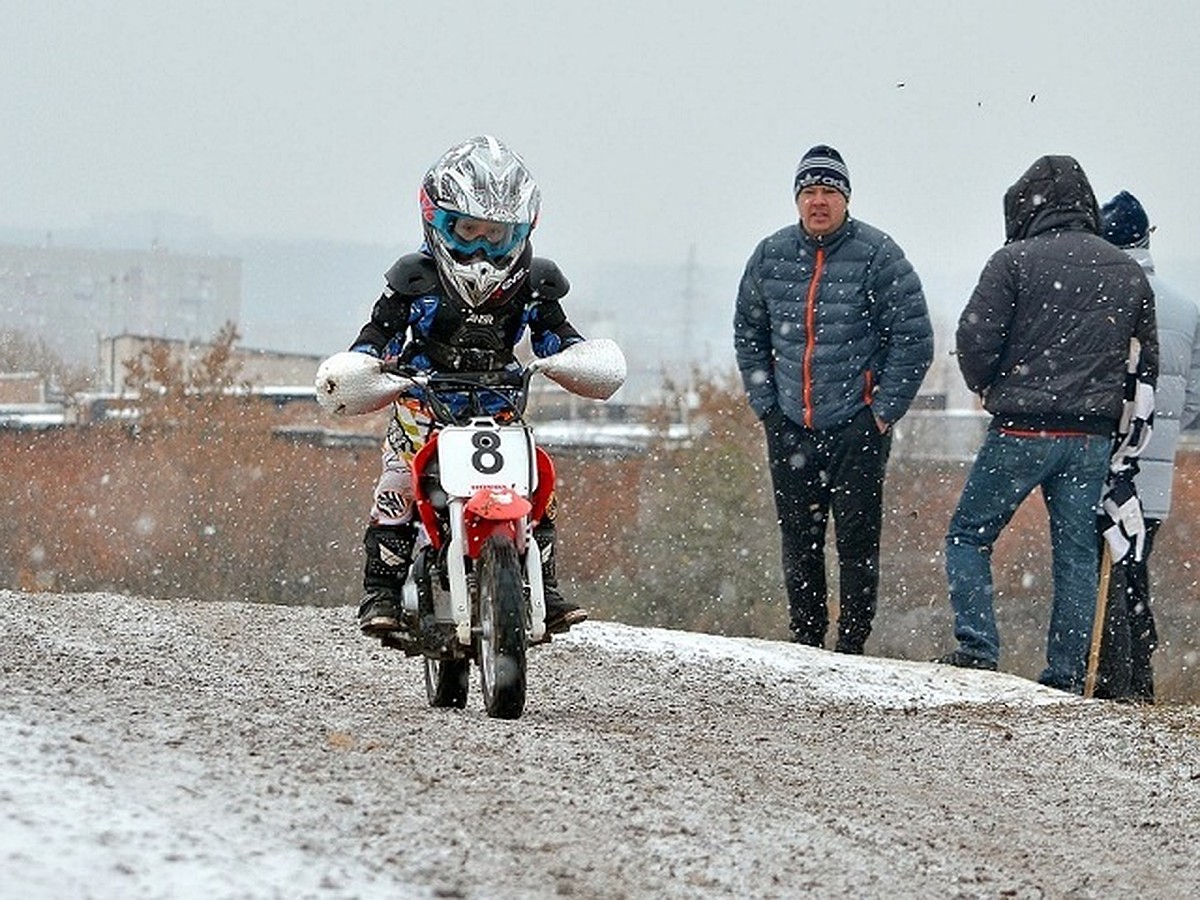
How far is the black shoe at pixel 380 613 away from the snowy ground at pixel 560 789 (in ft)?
0.86

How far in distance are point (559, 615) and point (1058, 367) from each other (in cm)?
379

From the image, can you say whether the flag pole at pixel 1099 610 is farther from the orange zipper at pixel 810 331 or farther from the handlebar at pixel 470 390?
the handlebar at pixel 470 390

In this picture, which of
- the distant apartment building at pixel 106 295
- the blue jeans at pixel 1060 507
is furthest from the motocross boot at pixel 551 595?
the distant apartment building at pixel 106 295

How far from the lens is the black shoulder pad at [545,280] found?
7.27 meters

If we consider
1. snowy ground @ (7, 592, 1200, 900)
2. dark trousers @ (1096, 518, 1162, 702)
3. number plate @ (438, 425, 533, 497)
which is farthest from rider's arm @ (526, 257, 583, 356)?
dark trousers @ (1096, 518, 1162, 702)

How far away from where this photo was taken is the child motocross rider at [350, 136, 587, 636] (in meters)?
6.98

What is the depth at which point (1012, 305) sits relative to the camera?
390 inches

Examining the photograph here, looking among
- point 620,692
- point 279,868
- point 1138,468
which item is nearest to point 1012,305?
point 1138,468

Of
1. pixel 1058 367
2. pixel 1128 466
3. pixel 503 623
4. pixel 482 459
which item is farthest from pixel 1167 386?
pixel 503 623

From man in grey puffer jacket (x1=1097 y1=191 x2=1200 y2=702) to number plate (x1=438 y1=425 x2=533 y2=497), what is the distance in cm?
432

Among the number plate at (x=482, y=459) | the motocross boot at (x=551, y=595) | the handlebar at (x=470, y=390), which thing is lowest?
the motocross boot at (x=551, y=595)

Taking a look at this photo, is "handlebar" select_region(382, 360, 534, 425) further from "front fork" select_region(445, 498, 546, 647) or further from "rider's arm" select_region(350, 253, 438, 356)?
"front fork" select_region(445, 498, 546, 647)

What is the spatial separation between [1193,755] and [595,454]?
67.7ft

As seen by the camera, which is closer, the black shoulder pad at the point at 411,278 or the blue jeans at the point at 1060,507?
the black shoulder pad at the point at 411,278
